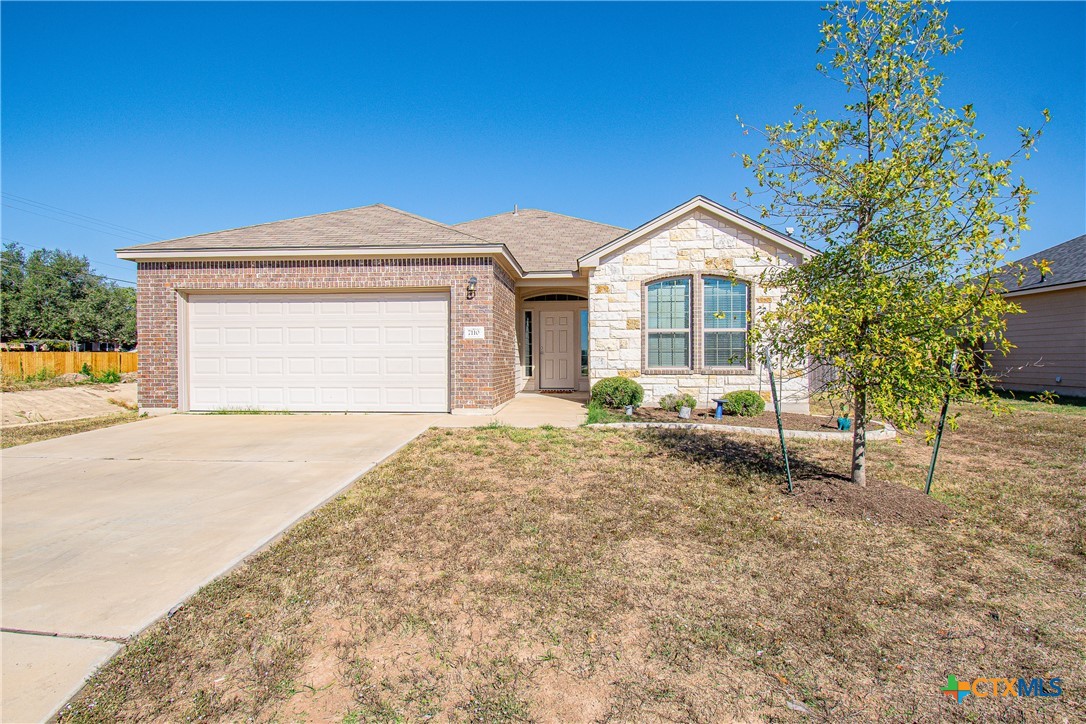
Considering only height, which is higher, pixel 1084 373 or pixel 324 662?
pixel 1084 373

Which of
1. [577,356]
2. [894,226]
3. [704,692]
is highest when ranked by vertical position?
[894,226]

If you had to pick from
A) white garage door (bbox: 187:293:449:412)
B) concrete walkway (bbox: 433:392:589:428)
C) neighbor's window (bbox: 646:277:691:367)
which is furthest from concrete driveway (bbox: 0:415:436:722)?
neighbor's window (bbox: 646:277:691:367)

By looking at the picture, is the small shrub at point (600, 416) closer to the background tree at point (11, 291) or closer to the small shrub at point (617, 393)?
the small shrub at point (617, 393)

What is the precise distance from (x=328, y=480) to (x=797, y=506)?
4.60m

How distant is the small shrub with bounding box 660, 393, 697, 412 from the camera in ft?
32.0

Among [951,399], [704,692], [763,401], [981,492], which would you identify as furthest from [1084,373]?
[704,692]

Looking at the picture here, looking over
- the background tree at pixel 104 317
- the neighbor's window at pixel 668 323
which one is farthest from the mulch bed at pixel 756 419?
the background tree at pixel 104 317

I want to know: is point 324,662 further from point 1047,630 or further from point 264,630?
point 1047,630

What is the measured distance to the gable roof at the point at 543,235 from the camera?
12.9 metres

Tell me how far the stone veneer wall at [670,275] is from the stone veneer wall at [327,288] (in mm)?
2248

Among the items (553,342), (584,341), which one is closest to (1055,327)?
(584,341)

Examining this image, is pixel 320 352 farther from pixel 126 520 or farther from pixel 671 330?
pixel 671 330

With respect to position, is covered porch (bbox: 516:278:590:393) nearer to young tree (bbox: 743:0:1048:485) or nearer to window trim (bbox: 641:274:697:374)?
window trim (bbox: 641:274:697:374)

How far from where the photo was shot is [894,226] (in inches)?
184
